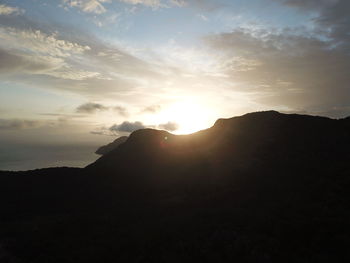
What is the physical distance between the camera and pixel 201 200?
132ft

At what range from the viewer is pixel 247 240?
23547 mm

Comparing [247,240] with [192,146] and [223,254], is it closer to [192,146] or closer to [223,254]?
[223,254]

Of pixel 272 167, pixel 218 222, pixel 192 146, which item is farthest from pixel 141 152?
pixel 218 222

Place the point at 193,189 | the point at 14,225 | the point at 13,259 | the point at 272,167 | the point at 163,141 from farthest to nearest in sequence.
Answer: the point at 163,141 < the point at 272,167 < the point at 193,189 < the point at 14,225 < the point at 13,259

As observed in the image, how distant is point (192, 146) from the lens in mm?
71688

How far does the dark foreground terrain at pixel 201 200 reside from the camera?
23.8 m

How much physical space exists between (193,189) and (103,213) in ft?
51.8

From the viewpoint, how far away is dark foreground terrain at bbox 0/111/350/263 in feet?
78.2

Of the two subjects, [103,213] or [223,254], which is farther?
[103,213]

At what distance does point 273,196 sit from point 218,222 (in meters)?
12.9

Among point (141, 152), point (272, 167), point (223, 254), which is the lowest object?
point (223, 254)

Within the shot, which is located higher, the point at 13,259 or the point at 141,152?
the point at 141,152

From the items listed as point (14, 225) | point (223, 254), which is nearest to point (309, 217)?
point (223, 254)

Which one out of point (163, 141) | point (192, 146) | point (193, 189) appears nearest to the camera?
point (193, 189)
